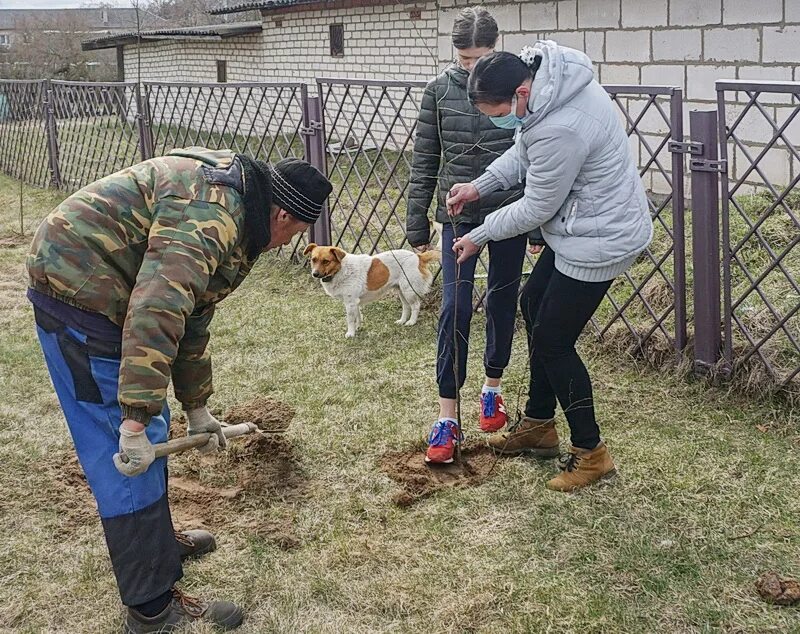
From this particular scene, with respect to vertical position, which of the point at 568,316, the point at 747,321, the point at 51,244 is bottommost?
the point at 747,321

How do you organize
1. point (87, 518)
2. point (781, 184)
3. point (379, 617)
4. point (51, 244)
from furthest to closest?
point (781, 184)
point (87, 518)
point (379, 617)
point (51, 244)

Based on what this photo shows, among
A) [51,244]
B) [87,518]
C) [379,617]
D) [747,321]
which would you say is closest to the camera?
[51,244]

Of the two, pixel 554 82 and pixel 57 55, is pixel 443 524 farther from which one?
pixel 57 55

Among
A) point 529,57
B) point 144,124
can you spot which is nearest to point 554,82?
point 529,57

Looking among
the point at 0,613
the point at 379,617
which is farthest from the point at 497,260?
the point at 0,613

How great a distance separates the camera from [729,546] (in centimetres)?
269

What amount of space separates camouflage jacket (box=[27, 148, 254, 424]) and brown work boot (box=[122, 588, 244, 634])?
685mm

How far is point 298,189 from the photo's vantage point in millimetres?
2182

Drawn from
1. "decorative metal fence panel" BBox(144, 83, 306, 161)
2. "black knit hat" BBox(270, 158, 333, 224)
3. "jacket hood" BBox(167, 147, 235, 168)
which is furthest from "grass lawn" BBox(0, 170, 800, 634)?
"decorative metal fence panel" BBox(144, 83, 306, 161)

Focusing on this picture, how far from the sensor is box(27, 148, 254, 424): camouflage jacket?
6.41 ft

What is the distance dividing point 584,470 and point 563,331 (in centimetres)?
58

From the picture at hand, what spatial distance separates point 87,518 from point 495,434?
5.17 ft

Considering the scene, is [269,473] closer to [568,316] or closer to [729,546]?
[568,316]

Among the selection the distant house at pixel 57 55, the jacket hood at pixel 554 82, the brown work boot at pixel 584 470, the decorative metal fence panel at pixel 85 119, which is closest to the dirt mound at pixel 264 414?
the brown work boot at pixel 584 470
